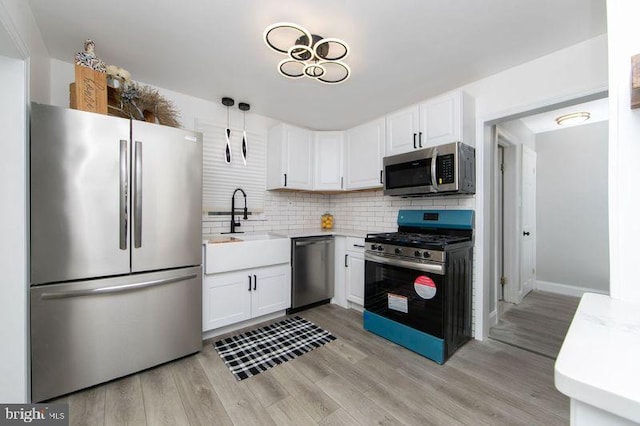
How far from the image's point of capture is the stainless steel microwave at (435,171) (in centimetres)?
231

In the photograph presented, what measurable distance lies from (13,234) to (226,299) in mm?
1532

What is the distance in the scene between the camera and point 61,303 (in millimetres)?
1677

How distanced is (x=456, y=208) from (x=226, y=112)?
2868 mm

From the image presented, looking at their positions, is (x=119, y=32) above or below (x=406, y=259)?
above

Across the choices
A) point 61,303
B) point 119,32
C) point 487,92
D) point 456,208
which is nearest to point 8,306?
point 61,303

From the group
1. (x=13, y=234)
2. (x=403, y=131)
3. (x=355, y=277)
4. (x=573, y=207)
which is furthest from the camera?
(x=573, y=207)

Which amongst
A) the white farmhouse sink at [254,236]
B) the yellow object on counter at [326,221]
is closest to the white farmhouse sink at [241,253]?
the white farmhouse sink at [254,236]

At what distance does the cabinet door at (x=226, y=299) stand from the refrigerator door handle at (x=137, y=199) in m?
0.72

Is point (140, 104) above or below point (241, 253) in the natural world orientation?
above

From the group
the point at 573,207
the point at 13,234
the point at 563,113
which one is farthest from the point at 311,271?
the point at 573,207

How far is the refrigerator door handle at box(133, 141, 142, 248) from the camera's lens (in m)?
1.89

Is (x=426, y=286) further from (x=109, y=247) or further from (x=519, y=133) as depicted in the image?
(x=519, y=133)

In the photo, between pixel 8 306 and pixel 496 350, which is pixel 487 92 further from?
pixel 8 306

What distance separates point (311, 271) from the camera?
10.5ft
